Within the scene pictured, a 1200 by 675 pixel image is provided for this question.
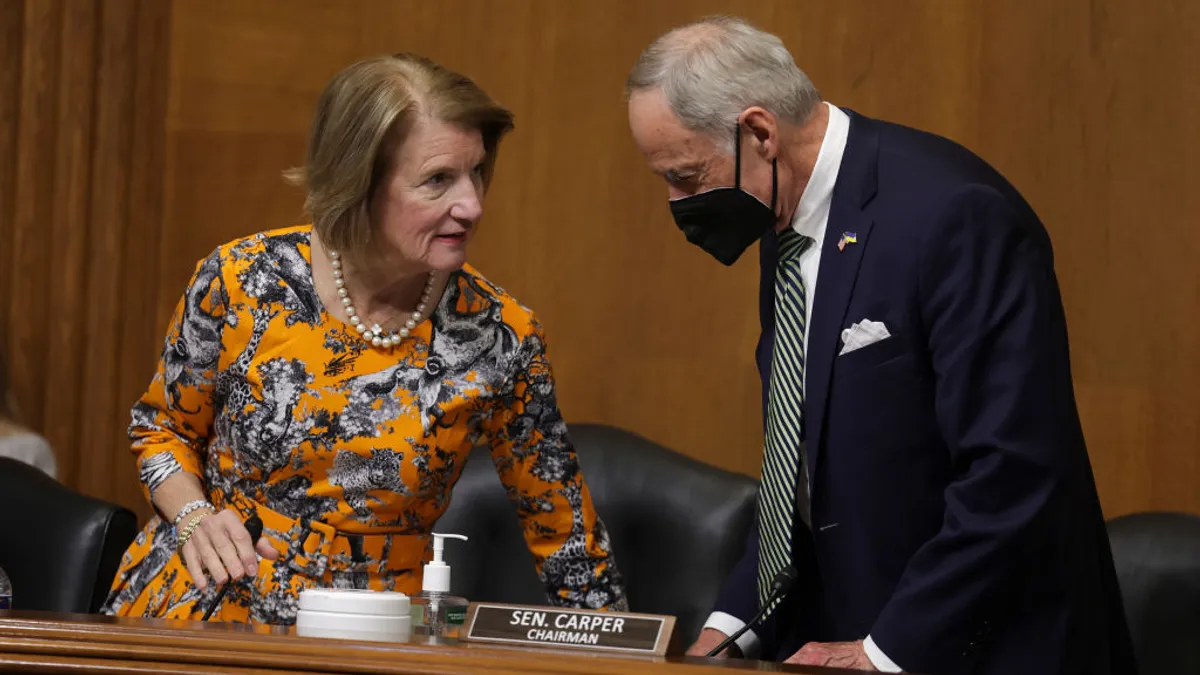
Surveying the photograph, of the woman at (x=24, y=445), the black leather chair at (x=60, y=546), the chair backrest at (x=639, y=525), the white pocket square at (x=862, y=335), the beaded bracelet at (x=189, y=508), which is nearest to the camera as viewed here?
the white pocket square at (x=862, y=335)

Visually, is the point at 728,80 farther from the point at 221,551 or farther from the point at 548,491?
the point at 221,551

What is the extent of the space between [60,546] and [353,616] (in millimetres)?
1355

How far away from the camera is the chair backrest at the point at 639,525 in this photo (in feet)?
9.70

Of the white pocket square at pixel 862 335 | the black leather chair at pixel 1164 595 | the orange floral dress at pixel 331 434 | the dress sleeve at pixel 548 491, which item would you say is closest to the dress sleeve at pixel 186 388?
the orange floral dress at pixel 331 434

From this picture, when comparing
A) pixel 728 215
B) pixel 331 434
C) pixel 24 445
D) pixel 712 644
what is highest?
pixel 728 215

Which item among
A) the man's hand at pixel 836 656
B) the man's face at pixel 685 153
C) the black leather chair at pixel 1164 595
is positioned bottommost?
the black leather chair at pixel 1164 595

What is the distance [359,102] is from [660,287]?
55.3 inches

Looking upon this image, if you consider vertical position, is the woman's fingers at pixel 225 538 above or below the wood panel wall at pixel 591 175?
below

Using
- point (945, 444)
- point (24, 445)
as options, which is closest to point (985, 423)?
point (945, 444)

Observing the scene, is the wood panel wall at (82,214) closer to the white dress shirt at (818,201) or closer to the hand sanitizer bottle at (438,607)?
the hand sanitizer bottle at (438,607)

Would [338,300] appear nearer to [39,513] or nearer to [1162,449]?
[39,513]

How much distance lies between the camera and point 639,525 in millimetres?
3037

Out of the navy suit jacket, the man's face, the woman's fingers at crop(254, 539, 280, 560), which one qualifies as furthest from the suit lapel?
the woman's fingers at crop(254, 539, 280, 560)

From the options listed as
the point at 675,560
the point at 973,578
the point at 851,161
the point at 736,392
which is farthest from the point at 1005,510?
the point at 736,392
